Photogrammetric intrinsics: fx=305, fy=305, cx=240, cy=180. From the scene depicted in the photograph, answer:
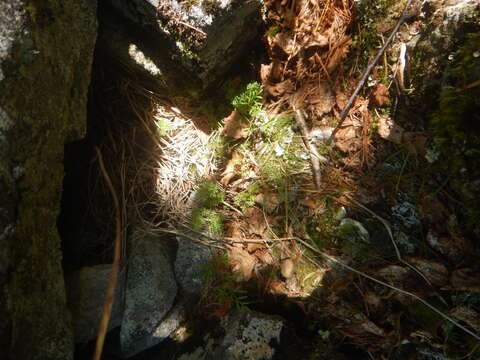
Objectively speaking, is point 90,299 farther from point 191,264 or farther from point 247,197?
point 247,197

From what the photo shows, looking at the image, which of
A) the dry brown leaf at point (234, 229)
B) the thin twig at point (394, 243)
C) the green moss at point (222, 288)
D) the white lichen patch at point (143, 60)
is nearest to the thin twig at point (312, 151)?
the thin twig at point (394, 243)

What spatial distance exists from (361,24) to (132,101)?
2.06 metres

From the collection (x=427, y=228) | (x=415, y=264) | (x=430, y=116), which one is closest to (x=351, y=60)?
(x=430, y=116)

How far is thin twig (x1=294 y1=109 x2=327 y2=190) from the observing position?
2471 millimetres

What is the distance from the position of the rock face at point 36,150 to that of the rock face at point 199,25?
0.40 metres

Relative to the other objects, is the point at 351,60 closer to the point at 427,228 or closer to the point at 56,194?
the point at 427,228

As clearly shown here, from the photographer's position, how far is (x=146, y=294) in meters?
2.39

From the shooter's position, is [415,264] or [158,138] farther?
[158,138]

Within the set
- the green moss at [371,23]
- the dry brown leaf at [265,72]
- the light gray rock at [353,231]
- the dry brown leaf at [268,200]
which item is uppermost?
the green moss at [371,23]

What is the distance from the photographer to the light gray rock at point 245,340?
200 centimetres

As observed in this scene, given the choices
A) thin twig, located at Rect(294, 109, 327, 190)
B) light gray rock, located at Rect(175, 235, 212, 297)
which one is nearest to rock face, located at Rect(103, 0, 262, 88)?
thin twig, located at Rect(294, 109, 327, 190)

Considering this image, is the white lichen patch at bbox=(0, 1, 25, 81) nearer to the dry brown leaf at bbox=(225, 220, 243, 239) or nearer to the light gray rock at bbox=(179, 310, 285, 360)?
the dry brown leaf at bbox=(225, 220, 243, 239)

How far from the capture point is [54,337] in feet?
5.76

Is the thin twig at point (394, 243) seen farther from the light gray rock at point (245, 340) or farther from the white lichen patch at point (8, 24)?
the white lichen patch at point (8, 24)
